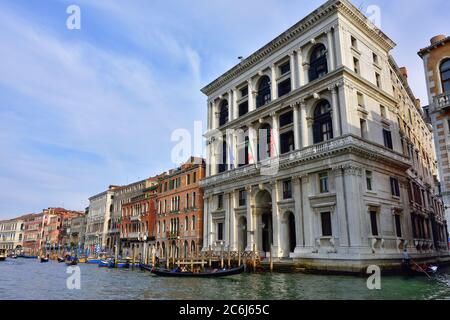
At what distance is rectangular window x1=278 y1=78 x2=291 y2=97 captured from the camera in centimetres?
3162

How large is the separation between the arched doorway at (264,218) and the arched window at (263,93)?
882 cm

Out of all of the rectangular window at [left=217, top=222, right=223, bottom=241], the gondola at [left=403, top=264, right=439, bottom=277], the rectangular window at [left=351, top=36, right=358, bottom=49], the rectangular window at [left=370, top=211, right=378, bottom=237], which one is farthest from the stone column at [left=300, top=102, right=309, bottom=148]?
the rectangular window at [left=217, top=222, right=223, bottom=241]

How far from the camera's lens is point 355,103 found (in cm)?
2667

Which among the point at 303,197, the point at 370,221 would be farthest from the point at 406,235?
the point at 303,197

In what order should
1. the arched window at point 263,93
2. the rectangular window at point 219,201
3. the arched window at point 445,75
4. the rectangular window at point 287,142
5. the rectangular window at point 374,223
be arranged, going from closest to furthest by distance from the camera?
the arched window at point 445,75 < the rectangular window at point 374,223 < the rectangular window at point 287,142 < the arched window at point 263,93 < the rectangular window at point 219,201

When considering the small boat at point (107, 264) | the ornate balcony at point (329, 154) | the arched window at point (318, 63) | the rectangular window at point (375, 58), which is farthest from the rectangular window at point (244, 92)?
the small boat at point (107, 264)

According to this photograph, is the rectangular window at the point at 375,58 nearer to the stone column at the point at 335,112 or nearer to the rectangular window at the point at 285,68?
the rectangular window at the point at 285,68

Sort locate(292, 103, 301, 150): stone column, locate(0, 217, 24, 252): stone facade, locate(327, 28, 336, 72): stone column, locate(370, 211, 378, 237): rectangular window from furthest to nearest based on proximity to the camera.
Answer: locate(0, 217, 24, 252): stone facade
locate(292, 103, 301, 150): stone column
locate(327, 28, 336, 72): stone column
locate(370, 211, 378, 237): rectangular window

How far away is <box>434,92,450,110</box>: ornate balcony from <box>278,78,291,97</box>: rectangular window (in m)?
14.3

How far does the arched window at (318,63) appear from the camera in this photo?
94.2ft

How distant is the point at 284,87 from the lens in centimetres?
3206

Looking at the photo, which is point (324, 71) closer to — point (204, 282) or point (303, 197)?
point (303, 197)

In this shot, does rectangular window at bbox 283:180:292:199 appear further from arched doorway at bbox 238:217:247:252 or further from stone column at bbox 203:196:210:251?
stone column at bbox 203:196:210:251
